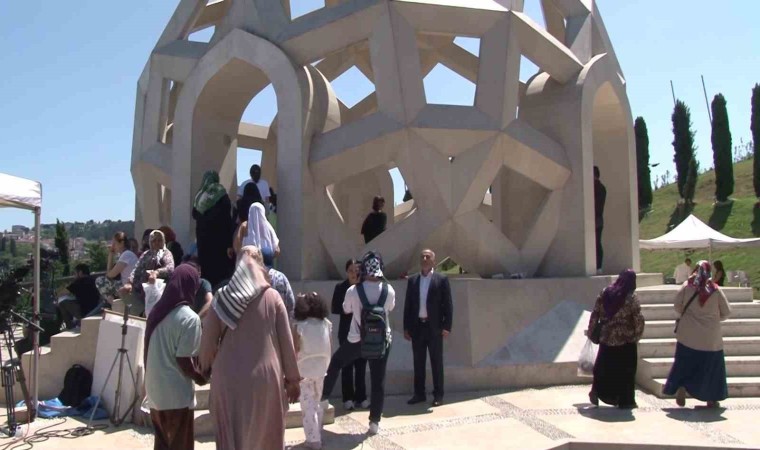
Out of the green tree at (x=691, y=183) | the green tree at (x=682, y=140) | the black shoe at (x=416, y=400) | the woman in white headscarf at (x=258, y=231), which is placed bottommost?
the black shoe at (x=416, y=400)

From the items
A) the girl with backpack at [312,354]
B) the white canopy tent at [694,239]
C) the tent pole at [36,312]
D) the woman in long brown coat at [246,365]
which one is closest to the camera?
the woman in long brown coat at [246,365]

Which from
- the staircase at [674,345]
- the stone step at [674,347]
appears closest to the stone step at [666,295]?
the staircase at [674,345]

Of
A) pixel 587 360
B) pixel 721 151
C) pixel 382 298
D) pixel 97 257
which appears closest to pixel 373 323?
pixel 382 298

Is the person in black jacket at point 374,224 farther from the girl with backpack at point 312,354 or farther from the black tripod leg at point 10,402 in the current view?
the black tripod leg at point 10,402

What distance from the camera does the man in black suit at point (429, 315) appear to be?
7.72 m

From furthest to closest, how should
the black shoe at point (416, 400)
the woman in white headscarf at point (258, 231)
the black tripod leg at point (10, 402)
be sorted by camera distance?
the black shoe at point (416, 400), the black tripod leg at point (10, 402), the woman in white headscarf at point (258, 231)

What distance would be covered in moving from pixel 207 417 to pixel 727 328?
7.14 meters

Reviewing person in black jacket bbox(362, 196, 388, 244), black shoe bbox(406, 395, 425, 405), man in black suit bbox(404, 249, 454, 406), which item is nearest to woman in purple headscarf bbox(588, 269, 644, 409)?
man in black suit bbox(404, 249, 454, 406)

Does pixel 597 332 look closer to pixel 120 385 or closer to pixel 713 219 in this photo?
pixel 120 385

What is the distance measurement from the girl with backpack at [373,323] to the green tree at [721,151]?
3309 centimetres

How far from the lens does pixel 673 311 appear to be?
10.0 meters

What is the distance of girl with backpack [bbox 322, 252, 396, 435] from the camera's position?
6.44m

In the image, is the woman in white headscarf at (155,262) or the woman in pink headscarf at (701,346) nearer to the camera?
the woman in white headscarf at (155,262)

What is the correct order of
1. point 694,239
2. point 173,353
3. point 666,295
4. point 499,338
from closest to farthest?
1. point 173,353
2. point 499,338
3. point 666,295
4. point 694,239
